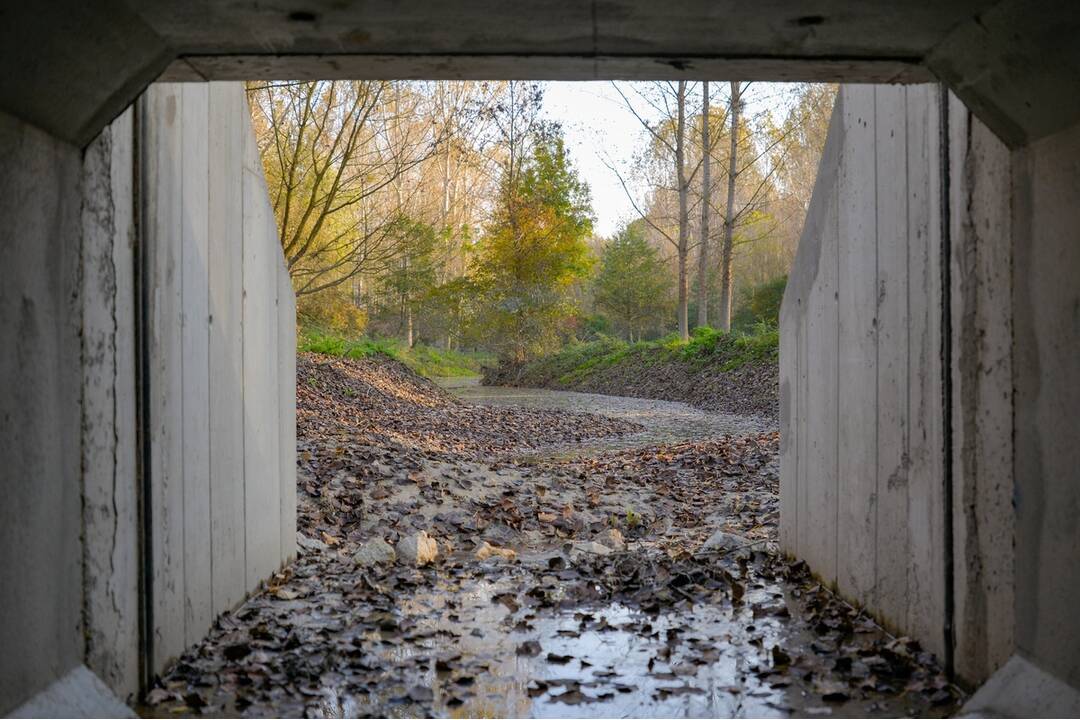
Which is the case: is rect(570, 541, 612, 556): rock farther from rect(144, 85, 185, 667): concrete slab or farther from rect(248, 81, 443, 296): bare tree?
rect(248, 81, 443, 296): bare tree

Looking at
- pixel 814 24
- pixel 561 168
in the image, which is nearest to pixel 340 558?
pixel 814 24

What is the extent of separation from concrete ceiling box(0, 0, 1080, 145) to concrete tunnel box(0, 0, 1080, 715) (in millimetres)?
12

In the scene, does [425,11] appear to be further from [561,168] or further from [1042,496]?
[561,168]

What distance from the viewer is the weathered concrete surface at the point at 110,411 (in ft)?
9.04

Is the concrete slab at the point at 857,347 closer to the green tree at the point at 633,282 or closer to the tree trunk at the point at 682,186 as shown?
the tree trunk at the point at 682,186

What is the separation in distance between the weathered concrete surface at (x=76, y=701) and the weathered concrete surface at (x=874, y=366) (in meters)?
2.95

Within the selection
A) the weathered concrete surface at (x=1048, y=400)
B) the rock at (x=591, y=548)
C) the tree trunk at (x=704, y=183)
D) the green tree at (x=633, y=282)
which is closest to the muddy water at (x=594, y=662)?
the weathered concrete surface at (x=1048, y=400)

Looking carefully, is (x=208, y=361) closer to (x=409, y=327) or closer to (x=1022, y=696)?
(x=1022, y=696)

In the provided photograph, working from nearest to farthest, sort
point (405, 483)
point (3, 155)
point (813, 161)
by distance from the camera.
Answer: point (3, 155) → point (405, 483) → point (813, 161)

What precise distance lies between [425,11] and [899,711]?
2.83m

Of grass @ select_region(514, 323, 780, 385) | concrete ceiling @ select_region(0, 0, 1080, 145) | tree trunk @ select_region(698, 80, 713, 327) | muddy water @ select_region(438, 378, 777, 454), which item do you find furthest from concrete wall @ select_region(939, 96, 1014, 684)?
tree trunk @ select_region(698, 80, 713, 327)

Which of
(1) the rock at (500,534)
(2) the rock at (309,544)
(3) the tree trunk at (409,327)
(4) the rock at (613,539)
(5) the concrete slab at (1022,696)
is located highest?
(3) the tree trunk at (409,327)

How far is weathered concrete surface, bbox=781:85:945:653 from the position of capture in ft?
11.2

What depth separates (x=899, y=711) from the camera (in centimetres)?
304
